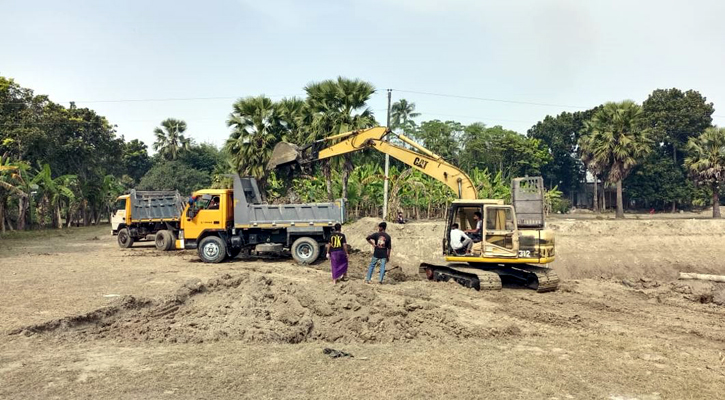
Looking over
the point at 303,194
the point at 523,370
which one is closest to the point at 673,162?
the point at 303,194

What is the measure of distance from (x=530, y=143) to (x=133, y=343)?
5247cm

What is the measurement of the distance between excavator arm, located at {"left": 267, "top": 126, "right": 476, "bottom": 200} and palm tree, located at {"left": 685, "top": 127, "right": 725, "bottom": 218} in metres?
31.6

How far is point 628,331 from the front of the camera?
8.45m

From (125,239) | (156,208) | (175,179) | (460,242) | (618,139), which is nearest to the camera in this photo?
(460,242)

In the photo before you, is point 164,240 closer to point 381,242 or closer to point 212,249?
point 212,249

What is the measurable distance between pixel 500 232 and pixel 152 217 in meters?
15.2

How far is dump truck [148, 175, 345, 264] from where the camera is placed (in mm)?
16312

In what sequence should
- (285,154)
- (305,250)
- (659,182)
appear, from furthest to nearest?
(659,182) < (305,250) < (285,154)

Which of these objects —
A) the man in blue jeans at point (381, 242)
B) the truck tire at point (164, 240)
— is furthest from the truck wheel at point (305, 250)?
the truck tire at point (164, 240)

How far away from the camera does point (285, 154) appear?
16047 millimetres

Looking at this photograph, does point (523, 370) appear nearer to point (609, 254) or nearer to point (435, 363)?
point (435, 363)

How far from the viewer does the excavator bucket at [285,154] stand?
15938 mm

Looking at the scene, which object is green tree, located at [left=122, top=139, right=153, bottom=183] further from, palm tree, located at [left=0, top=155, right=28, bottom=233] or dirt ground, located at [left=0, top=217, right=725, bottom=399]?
dirt ground, located at [left=0, top=217, right=725, bottom=399]

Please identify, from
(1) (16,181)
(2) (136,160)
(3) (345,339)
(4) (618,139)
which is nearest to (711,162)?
(4) (618,139)
